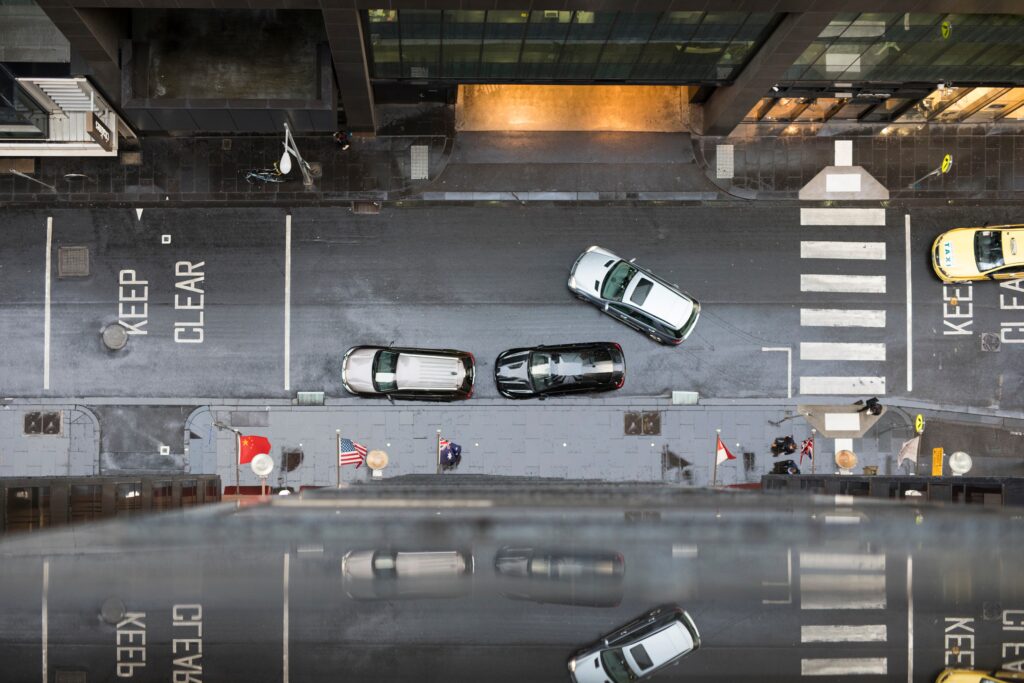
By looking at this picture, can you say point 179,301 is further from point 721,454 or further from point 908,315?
point 908,315

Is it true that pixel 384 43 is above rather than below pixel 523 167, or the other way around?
above

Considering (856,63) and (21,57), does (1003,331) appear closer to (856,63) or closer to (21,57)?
(856,63)

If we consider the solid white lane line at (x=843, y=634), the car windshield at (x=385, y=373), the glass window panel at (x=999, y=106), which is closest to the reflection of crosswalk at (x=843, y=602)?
the solid white lane line at (x=843, y=634)

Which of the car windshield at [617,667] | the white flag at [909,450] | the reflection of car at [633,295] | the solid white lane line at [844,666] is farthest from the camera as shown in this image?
the white flag at [909,450]

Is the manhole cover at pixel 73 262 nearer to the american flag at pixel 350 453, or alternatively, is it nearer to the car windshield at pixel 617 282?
the american flag at pixel 350 453

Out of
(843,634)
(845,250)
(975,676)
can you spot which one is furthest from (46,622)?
(845,250)

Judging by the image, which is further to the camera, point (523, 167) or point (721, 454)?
point (523, 167)

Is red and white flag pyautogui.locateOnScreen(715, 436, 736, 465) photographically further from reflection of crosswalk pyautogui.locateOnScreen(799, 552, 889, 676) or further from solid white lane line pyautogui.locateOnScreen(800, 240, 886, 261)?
reflection of crosswalk pyautogui.locateOnScreen(799, 552, 889, 676)
